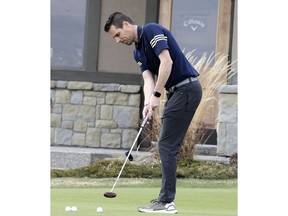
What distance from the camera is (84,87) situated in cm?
1515

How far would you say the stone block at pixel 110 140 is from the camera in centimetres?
1510

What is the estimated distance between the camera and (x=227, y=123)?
13.7 metres

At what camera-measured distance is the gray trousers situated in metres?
7.51

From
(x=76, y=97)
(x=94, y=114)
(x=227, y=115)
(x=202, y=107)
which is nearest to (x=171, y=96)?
(x=202, y=107)

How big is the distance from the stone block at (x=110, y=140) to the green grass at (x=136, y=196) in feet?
8.42

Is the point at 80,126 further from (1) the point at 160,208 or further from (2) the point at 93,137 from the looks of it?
(1) the point at 160,208

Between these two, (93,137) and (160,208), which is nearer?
(160,208)

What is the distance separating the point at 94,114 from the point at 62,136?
652mm

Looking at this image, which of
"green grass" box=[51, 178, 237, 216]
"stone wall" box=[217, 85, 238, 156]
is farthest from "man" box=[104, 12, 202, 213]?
"stone wall" box=[217, 85, 238, 156]

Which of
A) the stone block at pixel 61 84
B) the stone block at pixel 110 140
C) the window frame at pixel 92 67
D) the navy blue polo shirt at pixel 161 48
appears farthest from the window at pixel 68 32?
the navy blue polo shirt at pixel 161 48

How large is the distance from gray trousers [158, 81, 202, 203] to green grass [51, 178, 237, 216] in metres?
0.27
